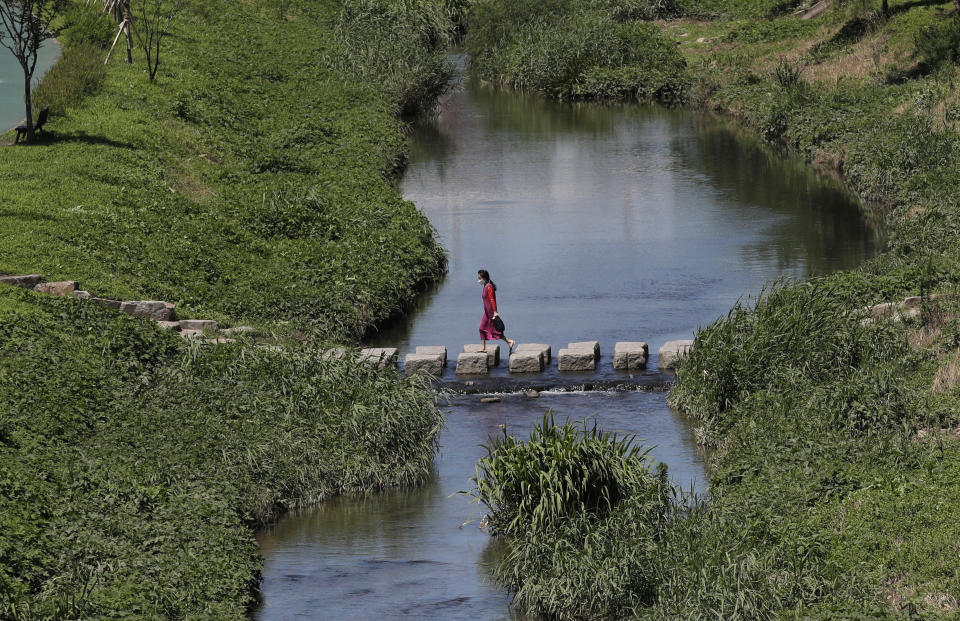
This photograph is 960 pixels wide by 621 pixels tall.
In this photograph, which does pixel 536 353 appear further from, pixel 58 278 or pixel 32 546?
pixel 32 546

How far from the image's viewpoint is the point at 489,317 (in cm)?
2458

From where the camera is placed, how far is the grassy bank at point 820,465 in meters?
13.6

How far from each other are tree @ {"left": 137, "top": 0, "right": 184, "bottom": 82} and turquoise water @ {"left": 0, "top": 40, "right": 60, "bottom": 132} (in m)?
3.28

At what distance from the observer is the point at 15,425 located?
55.5ft

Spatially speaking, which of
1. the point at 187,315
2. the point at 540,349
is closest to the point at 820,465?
the point at 540,349

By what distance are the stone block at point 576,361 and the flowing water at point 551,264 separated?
311 mm

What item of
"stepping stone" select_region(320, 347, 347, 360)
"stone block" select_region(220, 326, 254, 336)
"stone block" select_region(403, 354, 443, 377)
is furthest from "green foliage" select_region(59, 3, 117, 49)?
"stepping stone" select_region(320, 347, 347, 360)

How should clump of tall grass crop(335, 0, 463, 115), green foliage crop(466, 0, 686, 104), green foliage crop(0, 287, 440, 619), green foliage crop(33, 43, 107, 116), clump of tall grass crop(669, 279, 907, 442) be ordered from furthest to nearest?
green foliage crop(466, 0, 686, 104), clump of tall grass crop(335, 0, 463, 115), green foliage crop(33, 43, 107, 116), clump of tall grass crop(669, 279, 907, 442), green foliage crop(0, 287, 440, 619)

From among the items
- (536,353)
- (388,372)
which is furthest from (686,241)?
(388,372)

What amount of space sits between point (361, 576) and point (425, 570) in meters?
0.81

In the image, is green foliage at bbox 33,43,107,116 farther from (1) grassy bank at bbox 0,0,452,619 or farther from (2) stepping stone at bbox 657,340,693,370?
(2) stepping stone at bbox 657,340,693,370

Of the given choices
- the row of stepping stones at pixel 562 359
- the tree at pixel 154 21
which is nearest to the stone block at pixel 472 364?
the row of stepping stones at pixel 562 359

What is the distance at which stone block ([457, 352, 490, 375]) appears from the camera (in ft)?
77.8

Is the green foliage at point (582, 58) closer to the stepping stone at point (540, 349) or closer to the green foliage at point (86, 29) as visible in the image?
the green foliage at point (86, 29)
